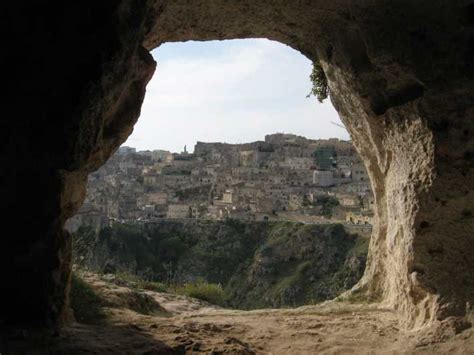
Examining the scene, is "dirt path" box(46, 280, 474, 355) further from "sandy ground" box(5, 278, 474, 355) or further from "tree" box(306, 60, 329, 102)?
"tree" box(306, 60, 329, 102)

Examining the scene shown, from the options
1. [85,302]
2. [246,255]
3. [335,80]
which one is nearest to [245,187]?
[246,255]

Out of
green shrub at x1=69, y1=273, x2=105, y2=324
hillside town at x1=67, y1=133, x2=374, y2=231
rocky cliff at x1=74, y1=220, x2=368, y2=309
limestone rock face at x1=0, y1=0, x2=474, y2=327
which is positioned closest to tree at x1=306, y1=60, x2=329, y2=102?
limestone rock face at x1=0, y1=0, x2=474, y2=327

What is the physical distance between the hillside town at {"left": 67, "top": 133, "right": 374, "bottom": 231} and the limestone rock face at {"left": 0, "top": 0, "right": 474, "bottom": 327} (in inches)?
1624

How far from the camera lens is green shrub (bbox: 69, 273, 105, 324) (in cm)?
655

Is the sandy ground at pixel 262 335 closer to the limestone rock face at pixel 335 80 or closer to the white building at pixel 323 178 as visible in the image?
the limestone rock face at pixel 335 80

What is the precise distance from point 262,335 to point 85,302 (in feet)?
7.80

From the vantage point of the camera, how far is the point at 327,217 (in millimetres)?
62375

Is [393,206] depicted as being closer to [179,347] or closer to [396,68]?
[396,68]

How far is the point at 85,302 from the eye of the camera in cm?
698

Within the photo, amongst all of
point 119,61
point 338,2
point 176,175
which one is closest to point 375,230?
point 338,2

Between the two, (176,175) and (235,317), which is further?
(176,175)

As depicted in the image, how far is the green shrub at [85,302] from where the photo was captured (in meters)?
6.55

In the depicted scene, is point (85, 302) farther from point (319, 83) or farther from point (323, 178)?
point (323, 178)

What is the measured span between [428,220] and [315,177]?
8169cm
